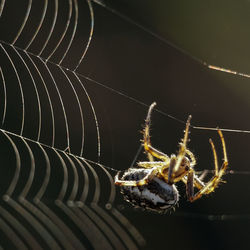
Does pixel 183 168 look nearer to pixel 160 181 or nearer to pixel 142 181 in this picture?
pixel 160 181

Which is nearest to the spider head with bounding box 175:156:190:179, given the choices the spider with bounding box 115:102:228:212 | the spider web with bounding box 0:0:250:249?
the spider with bounding box 115:102:228:212

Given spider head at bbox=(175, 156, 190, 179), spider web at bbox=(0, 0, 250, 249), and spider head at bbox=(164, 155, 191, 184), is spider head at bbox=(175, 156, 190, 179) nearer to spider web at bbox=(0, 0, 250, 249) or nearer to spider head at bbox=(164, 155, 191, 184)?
spider head at bbox=(164, 155, 191, 184)

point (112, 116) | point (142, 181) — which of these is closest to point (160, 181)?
point (142, 181)

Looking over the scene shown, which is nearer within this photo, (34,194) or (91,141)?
(34,194)

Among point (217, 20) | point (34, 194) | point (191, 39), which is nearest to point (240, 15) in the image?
point (217, 20)

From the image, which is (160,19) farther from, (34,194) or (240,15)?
(34,194)

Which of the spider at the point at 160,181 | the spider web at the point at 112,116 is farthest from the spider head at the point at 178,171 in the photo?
the spider web at the point at 112,116

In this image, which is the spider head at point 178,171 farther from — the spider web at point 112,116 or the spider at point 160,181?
the spider web at point 112,116
